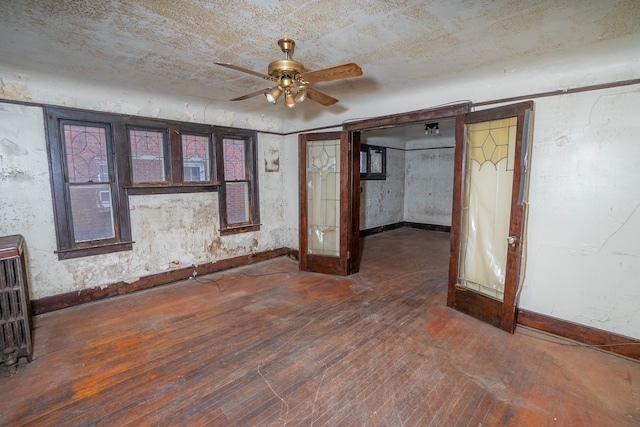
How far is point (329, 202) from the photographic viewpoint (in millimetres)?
4535

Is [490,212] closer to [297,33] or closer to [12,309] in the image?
[297,33]

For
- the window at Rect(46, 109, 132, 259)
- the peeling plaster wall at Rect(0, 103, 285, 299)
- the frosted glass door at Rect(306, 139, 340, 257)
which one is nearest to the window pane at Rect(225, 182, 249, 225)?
the peeling plaster wall at Rect(0, 103, 285, 299)

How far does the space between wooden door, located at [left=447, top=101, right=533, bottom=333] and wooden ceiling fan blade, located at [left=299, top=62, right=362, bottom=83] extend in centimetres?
165

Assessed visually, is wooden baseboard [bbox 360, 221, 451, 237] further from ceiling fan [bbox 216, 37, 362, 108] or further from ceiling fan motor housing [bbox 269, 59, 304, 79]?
ceiling fan motor housing [bbox 269, 59, 304, 79]

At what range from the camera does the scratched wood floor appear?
6.03ft

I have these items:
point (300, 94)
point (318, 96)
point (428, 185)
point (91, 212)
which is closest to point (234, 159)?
point (91, 212)

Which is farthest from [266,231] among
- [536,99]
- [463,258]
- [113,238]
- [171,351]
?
[536,99]

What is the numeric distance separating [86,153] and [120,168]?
376 mm

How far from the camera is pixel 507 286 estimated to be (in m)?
2.79

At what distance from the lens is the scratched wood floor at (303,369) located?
6.03ft

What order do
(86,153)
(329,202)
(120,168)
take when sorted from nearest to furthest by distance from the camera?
1. (86,153)
2. (120,168)
3. (329,202)

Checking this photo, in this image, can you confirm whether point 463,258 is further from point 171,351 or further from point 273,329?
point 171,351

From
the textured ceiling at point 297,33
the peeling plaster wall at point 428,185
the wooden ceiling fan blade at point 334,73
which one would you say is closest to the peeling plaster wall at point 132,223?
the textured ceiling at point 297,33

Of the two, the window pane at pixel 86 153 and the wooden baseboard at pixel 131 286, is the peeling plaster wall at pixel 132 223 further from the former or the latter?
the window pane at pixel 86 153
